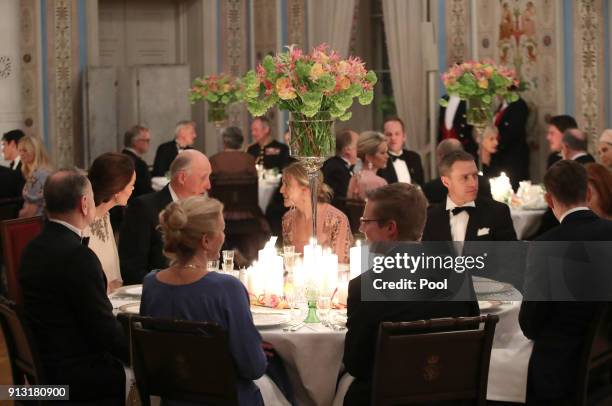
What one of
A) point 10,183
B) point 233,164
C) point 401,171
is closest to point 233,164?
point 233,164

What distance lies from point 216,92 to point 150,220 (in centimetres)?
515

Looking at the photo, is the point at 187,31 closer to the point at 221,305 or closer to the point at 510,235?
the point at 510,235

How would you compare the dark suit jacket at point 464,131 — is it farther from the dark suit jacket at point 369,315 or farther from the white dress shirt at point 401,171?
the dark suit jacket at point 369,315

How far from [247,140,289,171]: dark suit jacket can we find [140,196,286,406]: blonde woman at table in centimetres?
681

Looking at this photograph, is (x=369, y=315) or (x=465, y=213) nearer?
(x=369, y=315)

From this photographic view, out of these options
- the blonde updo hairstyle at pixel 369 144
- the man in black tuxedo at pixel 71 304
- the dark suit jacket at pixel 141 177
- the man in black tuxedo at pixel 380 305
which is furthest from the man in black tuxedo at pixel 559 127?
the man in black tuxedo at pixel 71 304

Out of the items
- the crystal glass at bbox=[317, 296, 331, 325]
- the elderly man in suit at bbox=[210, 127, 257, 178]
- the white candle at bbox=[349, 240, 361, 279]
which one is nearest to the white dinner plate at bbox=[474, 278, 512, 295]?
the white candle at bbox=[349, 240, 361, 279]

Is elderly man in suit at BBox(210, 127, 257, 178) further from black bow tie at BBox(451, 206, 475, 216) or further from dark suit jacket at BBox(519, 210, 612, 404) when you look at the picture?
dark suit jacket at BBox(519, 210, 612, 404)

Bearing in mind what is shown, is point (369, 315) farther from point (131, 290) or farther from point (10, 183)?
point (10, 183)

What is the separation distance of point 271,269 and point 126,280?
42.4 inches

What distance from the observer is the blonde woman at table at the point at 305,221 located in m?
5.27

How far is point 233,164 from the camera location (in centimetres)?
845

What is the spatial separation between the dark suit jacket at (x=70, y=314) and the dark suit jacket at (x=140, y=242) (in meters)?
1.16

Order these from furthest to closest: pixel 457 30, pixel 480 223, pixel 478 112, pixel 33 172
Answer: pixel 457 30 → pixel 478 112 → pixel 33 172 → pixel 480 223
